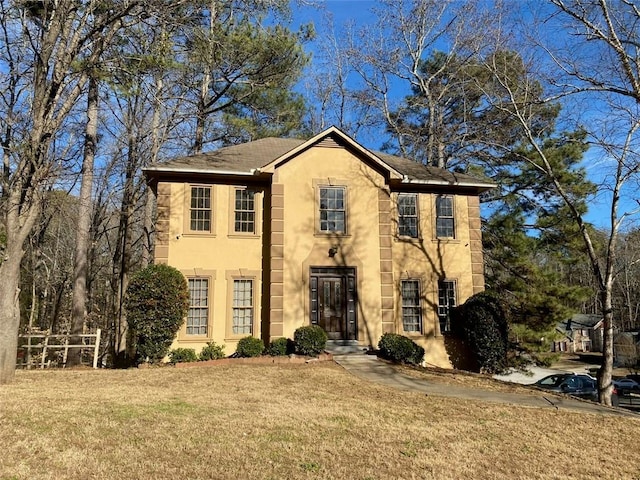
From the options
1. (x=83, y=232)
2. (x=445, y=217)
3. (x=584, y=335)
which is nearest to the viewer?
(x=445, y=217)

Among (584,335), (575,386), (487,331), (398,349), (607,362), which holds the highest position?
(487,331)

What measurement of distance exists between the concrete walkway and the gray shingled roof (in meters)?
7.16

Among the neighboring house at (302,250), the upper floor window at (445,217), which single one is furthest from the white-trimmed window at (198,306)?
the upper floor window at (445,217)

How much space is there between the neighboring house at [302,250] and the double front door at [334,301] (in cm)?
3

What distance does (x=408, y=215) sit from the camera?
58.5 ft

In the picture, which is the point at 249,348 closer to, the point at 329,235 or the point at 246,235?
the point at 246,235

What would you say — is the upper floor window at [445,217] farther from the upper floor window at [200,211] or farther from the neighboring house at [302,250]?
the upper floor window at [200,211]

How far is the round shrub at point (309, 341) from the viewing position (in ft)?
47.8

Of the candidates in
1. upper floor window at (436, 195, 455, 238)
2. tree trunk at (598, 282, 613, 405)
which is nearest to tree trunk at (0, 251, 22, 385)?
upper floor window at (436, 195, 455, 238)

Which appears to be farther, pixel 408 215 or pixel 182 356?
pixel 408 215

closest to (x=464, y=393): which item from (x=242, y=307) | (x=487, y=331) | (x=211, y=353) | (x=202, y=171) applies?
(x=487, y=331)

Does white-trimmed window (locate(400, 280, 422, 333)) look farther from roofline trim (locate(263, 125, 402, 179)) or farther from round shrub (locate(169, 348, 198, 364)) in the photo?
round shrub (locate(169, 348, 198, 364))

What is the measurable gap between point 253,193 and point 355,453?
11.6 metres

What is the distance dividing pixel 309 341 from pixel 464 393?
4.97 meters
